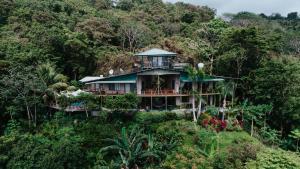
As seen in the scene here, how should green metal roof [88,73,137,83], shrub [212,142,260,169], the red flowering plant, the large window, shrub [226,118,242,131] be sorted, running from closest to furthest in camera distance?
shrub [212,142,260,169] < the red flowering plant < shrub [226,118,242,131] < green metal roof [88,73,137,83] < the large window

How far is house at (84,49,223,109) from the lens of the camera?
33406 millimetres

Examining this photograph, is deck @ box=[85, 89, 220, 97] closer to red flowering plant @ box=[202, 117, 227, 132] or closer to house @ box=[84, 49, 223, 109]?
house @ box=[84, 49, 223, 109]

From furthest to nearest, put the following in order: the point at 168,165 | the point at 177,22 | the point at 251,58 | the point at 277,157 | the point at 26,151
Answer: the point at 177,22 < the point at 251,58 < the point at 26,151 < the point at 168,165 < the point at 277,157

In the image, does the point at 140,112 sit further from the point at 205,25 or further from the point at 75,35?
the point at 205,25

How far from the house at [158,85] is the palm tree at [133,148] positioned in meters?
6.22

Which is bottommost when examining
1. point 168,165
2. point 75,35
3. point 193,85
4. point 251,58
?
point 168,165

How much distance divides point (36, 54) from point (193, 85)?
67.3 feet

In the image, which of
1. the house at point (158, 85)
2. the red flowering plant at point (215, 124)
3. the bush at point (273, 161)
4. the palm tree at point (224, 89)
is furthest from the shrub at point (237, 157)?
the house at point (158, 85)

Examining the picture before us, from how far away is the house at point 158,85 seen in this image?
3341 centimetres

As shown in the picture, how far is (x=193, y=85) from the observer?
107ft

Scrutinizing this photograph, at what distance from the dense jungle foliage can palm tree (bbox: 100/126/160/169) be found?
8 cm

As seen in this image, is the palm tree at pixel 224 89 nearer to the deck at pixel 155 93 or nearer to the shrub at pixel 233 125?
the shrub at pixel 233 125

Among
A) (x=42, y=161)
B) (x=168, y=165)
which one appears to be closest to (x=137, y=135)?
(x=168, y=165)

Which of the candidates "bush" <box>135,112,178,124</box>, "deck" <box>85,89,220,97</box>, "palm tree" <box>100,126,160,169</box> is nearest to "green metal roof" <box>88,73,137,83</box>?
"deck" <box>85,89,220,97</box>
